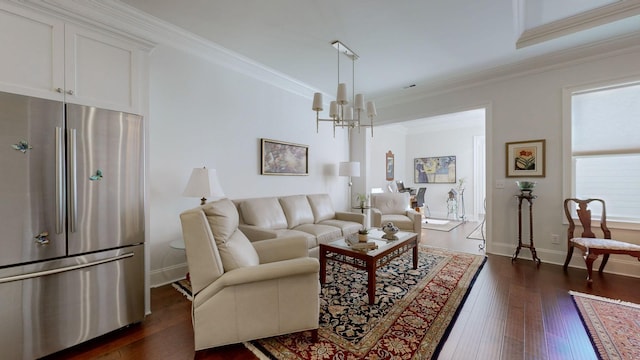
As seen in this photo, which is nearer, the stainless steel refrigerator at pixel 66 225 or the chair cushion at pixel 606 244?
the stainless steel refrigerator at pixel 66 225

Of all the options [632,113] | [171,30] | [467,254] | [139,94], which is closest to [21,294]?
[139,94]

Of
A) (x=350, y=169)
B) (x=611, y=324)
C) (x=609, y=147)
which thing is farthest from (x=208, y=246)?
(x=609, y=147)

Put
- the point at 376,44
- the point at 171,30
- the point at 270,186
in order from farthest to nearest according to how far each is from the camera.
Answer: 1. the point at 270,186
2. the point at 376,44
3. the point at 171,30

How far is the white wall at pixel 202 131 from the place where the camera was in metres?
2.82

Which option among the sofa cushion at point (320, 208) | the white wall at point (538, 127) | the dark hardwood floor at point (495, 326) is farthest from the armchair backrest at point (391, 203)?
the dark hardwood floor at point (495, 326)

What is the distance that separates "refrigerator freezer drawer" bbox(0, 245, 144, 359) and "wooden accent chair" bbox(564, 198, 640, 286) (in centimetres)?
460

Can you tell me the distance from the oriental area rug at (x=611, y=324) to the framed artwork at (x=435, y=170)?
516 cm

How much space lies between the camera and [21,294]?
5.04ft

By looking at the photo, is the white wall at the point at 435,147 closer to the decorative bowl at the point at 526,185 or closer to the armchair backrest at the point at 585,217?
the decorative bowl at the point at 526,185

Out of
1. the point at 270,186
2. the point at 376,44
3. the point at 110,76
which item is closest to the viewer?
the point at 110,76

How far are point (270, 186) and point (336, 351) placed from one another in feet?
9.15

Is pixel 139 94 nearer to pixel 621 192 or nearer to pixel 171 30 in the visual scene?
pixel 171 30

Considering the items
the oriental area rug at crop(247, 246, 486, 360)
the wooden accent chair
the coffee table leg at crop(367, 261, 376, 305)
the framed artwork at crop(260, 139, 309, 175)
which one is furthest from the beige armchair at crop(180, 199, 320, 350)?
the wooden accent chair

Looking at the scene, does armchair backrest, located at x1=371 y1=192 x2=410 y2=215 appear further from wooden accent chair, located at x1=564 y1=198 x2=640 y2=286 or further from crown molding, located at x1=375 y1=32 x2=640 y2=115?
wooden accent chair, located at x1=564 y1=198 x2=640 y2=286
